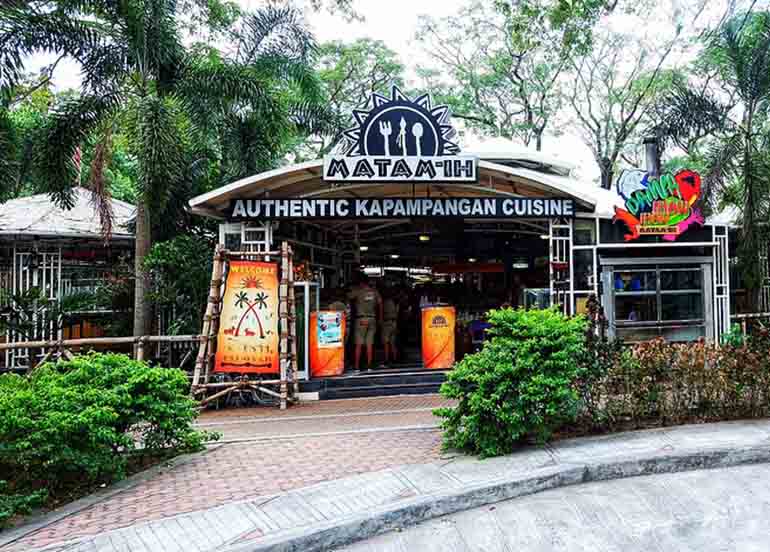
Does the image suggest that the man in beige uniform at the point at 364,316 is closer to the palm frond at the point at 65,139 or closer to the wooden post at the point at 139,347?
the wooden post at the point at 139,347

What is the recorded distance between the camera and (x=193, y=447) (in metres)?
6.70

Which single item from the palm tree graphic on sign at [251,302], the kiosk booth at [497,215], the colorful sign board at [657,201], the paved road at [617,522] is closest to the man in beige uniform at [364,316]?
the kiosk booth at [497,215]

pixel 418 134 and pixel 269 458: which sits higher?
pixel 418 134

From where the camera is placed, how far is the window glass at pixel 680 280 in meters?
12.0

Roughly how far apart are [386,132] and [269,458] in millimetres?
5909

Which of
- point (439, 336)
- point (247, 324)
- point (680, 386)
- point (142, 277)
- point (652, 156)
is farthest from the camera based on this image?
point (652, 156)

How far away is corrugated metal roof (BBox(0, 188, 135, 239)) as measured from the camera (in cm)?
1398

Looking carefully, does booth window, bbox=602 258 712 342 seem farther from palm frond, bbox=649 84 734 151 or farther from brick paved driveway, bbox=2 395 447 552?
brick paved driveway, bbox=2 395 447 552

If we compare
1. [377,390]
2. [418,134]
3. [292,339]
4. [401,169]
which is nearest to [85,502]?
[292,339]

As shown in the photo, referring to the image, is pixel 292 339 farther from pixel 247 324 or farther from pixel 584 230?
pixel 584 230

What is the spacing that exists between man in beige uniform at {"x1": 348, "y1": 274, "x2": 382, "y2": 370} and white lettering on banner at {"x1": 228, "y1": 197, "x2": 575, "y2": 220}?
164 cm

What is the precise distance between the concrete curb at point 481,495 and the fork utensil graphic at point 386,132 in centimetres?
624

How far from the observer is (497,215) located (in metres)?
11.0

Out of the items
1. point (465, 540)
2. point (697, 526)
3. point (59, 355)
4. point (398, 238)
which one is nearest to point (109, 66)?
point (59, 355)
